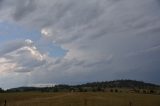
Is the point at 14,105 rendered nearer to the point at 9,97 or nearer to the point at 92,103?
the point at 92,103

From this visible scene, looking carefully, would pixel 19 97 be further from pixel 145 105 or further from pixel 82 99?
pixel 145 105

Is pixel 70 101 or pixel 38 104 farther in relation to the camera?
pixel 70 101

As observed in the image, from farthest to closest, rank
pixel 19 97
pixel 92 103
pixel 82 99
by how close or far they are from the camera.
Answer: pixel 19 97 < pixel 82 99 < pixel 92 103

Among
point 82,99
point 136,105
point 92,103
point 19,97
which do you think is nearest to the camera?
point 136,105

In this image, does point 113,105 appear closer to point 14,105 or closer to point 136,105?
point 136,105

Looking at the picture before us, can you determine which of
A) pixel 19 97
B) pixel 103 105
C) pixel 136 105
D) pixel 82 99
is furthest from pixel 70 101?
pixel 19 97

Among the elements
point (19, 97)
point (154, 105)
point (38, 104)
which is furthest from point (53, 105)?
point (19, 97)

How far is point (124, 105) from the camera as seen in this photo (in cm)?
7300

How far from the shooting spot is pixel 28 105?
73000 mm

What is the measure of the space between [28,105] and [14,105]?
3.91 meters

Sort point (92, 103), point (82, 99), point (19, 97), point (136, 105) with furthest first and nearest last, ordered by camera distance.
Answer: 1. point (19, 97)
2. point (82, 99)
3. point (92, 103)
4. point (136, 105)

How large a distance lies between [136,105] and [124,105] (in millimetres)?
2850

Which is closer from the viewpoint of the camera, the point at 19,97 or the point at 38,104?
the point at 38,104

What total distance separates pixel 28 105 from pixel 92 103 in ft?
44.0
